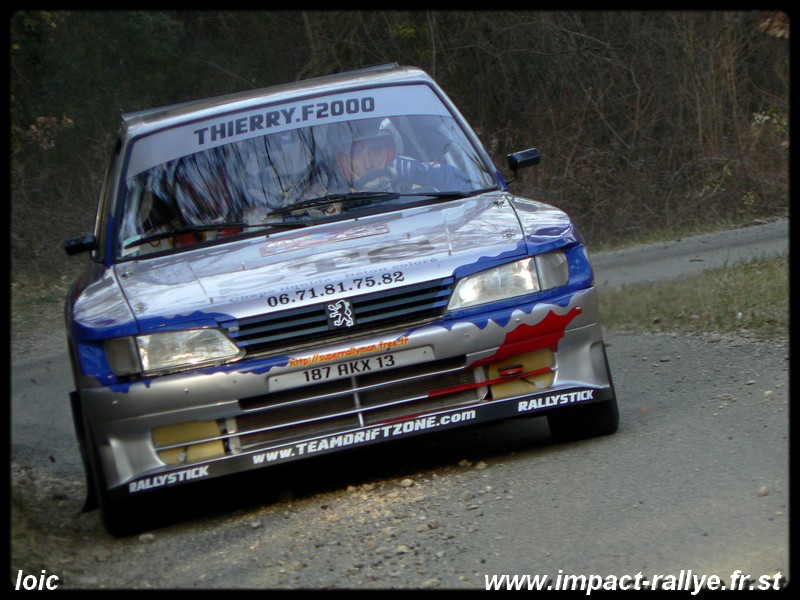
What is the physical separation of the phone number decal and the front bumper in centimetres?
23

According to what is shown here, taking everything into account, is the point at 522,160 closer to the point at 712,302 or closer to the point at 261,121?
the point at 261,121

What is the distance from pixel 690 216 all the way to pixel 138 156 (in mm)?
10503

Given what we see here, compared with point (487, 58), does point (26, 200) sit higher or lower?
lower

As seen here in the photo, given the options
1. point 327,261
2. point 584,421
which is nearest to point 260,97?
point 327,261

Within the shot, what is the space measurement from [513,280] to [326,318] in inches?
34.2

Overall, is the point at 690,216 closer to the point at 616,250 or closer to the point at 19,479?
the point at 616,250

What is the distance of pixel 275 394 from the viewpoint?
16.7ft

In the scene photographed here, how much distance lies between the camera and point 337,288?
16.7 feet

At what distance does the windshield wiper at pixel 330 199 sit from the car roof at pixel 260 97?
30.9 inches

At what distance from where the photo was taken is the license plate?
5.03m

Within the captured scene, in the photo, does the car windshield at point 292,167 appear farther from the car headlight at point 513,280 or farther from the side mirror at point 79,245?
the car headlight at point 513,280

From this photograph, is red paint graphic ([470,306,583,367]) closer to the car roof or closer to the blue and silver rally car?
the blue and silver rally car

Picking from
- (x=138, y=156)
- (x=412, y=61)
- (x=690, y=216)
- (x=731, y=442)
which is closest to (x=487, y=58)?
(x=412, y=61)

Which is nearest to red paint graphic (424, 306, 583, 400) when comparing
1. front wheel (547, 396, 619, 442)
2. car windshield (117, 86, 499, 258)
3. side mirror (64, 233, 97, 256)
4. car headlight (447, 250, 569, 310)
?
car headlight (447, 250, 569, 310)
